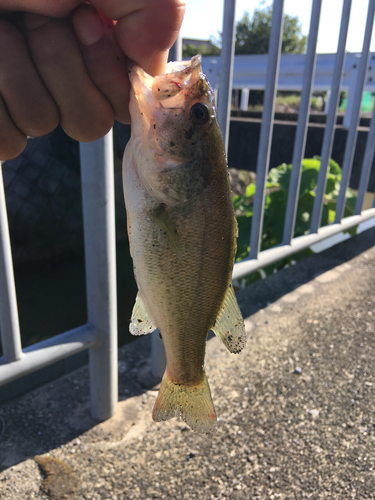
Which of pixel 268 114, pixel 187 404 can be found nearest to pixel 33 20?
pixel 187 404

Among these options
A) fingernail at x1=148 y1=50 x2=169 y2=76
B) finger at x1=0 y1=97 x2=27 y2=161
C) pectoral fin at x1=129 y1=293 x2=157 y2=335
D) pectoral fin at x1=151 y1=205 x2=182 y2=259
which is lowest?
pectoral fin at x1=129 y1=293 x2=157 y2=335

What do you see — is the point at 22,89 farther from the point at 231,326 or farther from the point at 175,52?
the point at 175,52

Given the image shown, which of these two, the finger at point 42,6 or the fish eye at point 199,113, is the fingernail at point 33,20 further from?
the fish eye at point 199,113

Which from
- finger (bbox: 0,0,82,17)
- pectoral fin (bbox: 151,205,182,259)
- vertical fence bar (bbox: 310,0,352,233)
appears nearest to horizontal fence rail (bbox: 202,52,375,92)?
vertical fence bar (bbox: 310,0,352,233)

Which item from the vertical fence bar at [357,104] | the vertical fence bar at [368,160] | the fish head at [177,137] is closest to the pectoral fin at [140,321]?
the fish head at [177,137]

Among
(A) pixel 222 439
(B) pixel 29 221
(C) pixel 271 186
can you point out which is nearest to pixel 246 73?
(C) pixel 271 186

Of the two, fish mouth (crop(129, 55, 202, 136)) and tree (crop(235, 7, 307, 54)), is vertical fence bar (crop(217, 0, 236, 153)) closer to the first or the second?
fish mouth (crop(129, 55, 202, 136))
